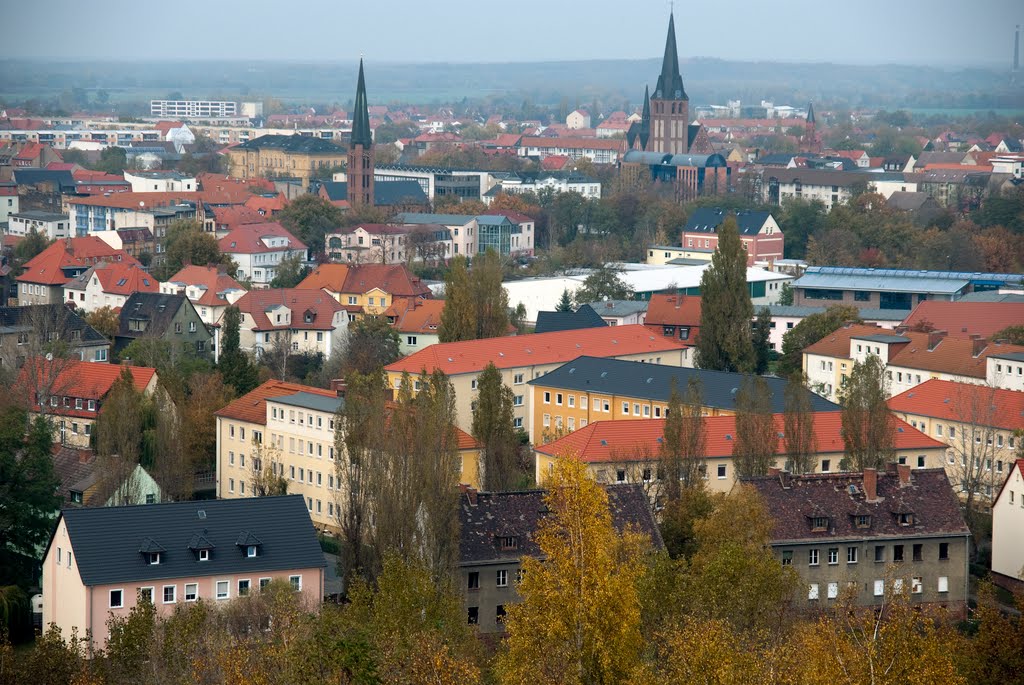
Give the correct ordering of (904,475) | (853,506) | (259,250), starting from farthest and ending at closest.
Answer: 1. (259,250)
2. (904,475)
3. (853,506)

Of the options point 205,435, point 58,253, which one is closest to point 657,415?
point 205,435

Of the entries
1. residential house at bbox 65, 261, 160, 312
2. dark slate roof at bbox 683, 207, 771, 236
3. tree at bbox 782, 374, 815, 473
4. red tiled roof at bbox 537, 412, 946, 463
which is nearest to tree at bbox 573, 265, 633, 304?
residential house at bbox 65, 261, 160, 312

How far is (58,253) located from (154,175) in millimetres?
47006

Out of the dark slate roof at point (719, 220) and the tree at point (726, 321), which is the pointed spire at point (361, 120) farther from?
the tree at point (726, 321)

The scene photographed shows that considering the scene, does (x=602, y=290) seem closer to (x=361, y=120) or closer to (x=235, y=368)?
(x=235, y=368)

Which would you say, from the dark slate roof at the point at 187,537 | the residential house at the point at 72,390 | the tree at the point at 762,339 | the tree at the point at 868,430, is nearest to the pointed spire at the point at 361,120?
the tree at the point at 762,339

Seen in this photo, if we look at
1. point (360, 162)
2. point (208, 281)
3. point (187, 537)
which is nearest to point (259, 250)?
point (208, 281)

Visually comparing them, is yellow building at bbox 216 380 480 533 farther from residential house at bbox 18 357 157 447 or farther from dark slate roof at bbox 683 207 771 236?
dark slate roof at bbox 683 207 771 236

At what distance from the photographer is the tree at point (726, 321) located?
54.5 metres

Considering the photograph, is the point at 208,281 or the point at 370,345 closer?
the point at 370,345

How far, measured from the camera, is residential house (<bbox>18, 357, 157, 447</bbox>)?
46.1m

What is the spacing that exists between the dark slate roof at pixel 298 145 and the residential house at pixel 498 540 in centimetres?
10602

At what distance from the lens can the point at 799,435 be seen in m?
39.5

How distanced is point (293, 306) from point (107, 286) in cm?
890
